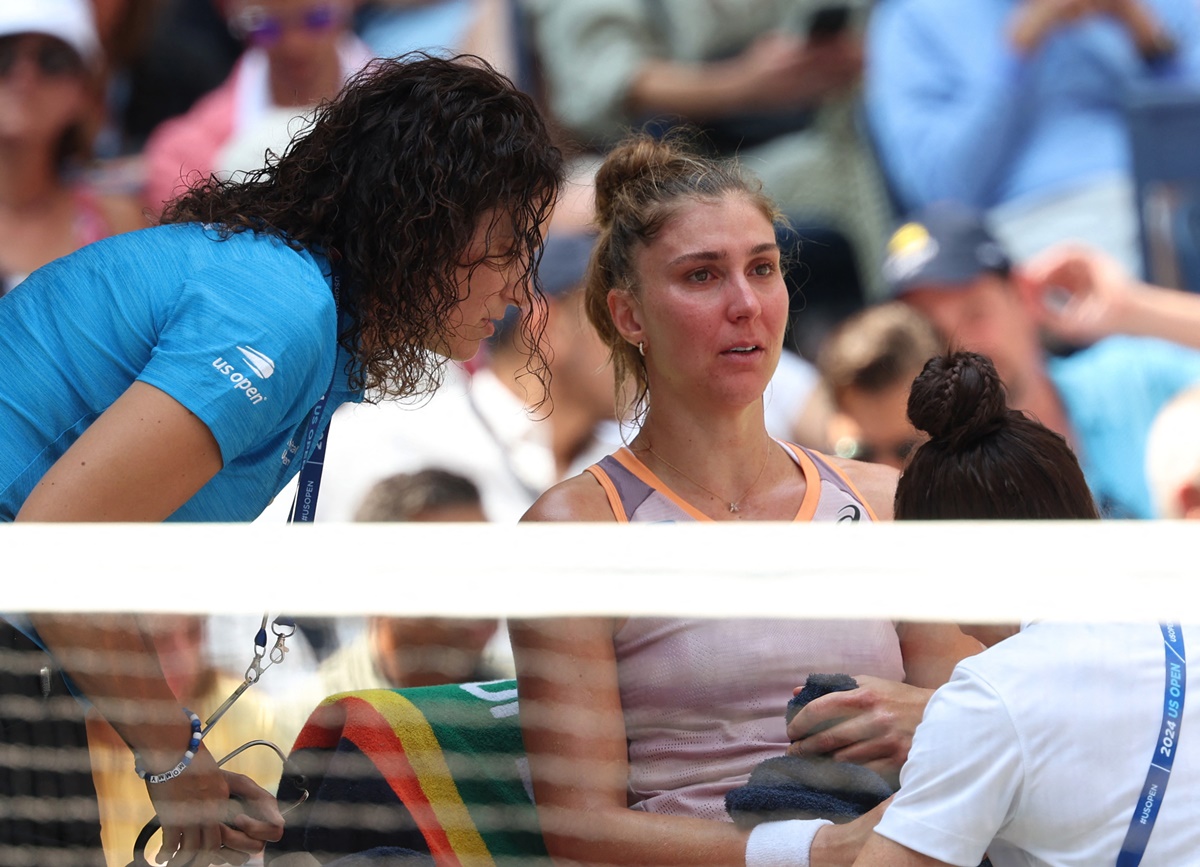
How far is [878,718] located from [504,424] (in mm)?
2312

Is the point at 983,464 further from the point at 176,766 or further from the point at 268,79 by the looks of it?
the point at 268,79

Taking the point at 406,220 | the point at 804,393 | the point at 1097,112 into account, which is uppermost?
the point at 406,220

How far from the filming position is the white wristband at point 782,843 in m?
1.84

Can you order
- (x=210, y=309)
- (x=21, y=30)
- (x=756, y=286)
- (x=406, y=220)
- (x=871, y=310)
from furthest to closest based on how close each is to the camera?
(x=21, y=30)
(x=871, y=310)
(x=756, y=286)
(x=406, y=220)
(x=210, y=309)

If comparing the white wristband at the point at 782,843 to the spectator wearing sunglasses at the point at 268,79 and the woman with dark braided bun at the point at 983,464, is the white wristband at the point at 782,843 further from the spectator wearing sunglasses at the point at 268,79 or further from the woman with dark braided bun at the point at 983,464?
the spectator wearing sunglasses at the point at 268,79

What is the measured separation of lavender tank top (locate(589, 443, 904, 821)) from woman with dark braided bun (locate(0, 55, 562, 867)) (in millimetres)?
523

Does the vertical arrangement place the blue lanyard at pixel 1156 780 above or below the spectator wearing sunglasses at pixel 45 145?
below

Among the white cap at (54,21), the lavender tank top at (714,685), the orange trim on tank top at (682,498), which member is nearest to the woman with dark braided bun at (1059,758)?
the lavender tank top at (714,685)

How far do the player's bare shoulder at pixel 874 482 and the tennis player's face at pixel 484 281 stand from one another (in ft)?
2.29

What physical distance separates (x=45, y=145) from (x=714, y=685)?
10.5 ft

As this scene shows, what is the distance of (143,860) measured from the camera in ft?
6.21

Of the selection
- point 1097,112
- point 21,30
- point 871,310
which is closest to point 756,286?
point 871,310

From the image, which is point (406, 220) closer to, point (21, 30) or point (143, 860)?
point (143, 860)

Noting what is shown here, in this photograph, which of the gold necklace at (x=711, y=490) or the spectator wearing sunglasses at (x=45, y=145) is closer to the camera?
the gold necklace at (x=711, y=490)
